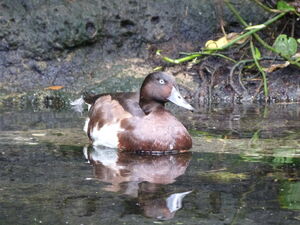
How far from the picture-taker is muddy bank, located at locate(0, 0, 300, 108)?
9.73 meters

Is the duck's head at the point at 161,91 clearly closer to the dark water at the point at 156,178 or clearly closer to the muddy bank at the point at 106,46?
the dark water at the point at 156,178

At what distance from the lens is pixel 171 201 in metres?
5.00

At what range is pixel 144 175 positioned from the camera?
19.1ft

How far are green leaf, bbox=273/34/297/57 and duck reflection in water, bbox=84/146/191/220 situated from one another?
3.25m

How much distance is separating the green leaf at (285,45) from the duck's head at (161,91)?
284 centimetres

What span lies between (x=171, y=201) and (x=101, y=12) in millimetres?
5530

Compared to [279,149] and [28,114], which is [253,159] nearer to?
[279,149]

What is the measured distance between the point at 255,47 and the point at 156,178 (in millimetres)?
4727

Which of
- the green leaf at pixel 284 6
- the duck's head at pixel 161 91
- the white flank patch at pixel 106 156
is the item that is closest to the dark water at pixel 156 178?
the white flank patch at pixel 106 156

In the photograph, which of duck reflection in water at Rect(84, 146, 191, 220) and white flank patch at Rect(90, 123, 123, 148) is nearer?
duck reflection in water at Rect(84, 146, 191, 220)

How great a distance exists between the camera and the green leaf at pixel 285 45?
9406mm

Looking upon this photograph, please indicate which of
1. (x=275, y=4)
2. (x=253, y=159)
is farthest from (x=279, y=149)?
(x=275, y=4)

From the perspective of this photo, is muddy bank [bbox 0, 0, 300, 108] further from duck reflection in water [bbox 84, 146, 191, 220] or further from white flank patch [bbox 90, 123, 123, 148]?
duck reflection in water [bbox 84, 146, 191, 220]

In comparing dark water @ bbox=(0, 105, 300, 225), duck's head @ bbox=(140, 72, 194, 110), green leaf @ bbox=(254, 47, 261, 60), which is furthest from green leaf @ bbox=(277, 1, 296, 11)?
duck's head @ bbox=(140, 72, 194, 110)
